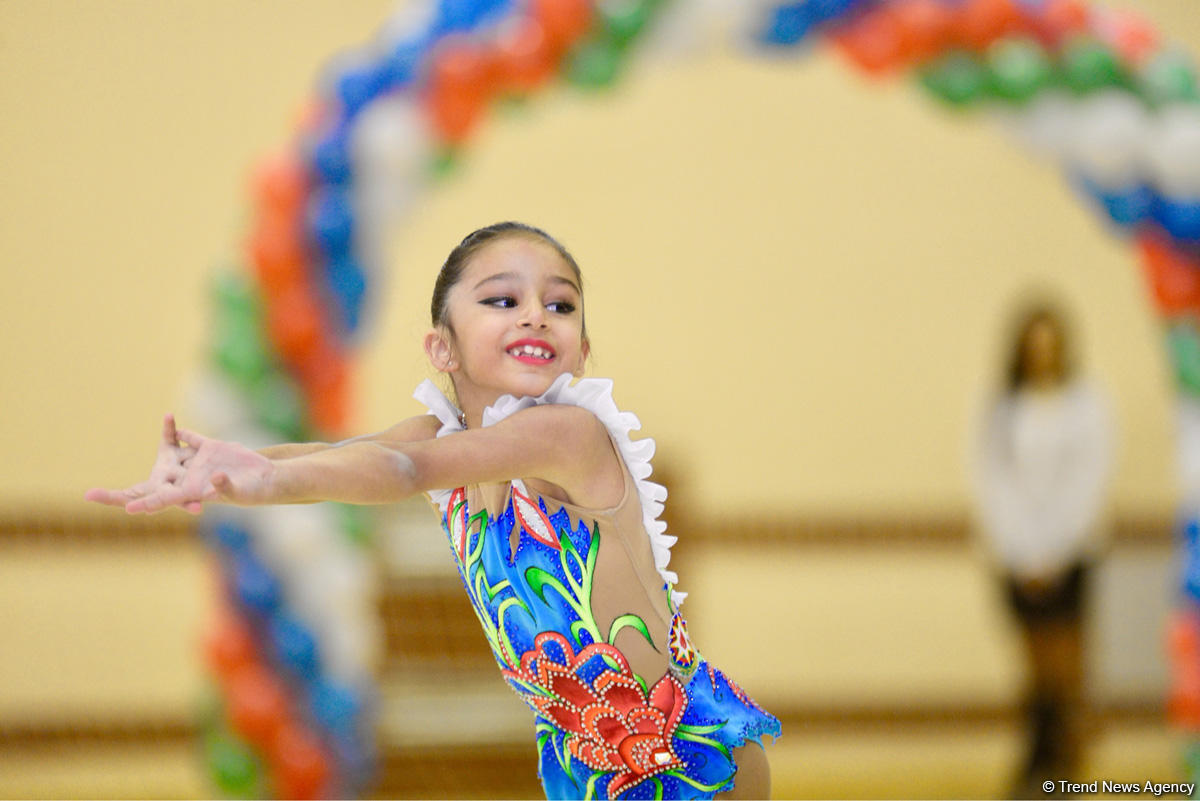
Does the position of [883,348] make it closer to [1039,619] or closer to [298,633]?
[1039,619]

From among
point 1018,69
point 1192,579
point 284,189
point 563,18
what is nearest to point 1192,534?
point 1192,579

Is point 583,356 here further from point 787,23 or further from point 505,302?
point 787,23

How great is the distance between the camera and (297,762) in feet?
8.79

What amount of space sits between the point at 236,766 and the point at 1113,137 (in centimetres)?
231

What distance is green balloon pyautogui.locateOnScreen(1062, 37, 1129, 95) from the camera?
283 cm

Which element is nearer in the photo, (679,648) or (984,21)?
(679,648)

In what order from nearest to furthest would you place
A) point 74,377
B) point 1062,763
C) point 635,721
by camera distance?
point 635,721
point 1062,763
point 74,377

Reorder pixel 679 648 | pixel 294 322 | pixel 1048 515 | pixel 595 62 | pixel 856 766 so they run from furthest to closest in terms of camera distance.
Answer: pixel 856 766 < pixel 1048 515 < pixel 595 62 < pixel 294 322 < pixel 679 648

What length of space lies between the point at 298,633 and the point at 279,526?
233 millimetres

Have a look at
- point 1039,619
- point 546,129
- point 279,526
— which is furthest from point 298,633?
point 546,129

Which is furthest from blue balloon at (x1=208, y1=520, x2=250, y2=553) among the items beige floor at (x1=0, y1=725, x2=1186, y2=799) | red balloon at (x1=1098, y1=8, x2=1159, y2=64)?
red balloon at (x1=1098, y1=8, x2=1159, y2=64)

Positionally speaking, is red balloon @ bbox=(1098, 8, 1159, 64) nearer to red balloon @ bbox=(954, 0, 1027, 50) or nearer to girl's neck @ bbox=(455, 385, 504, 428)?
red balloon @ bbox=(954, 0, 1027, 50)

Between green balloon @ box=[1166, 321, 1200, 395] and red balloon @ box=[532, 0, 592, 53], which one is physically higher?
red balloon @ box=[532, 0, 592, 53]

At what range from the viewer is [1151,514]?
16.7 feet
